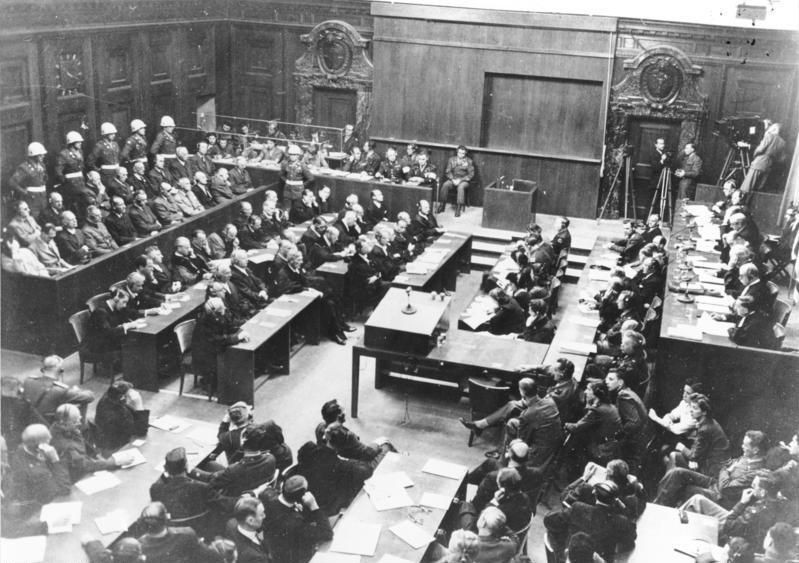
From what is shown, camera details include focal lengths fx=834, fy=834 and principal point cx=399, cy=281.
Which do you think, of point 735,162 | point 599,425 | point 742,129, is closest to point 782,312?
point 599,425

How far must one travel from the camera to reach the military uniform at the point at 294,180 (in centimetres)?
1538

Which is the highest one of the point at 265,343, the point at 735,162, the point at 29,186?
the point at 735,162

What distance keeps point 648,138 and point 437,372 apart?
9789 millimetres

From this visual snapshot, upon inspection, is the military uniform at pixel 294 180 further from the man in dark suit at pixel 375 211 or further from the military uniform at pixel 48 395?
the military uniform at pixel 48 395

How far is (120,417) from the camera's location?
7.17 meters

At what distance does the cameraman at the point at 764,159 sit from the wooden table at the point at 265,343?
27.6 feet

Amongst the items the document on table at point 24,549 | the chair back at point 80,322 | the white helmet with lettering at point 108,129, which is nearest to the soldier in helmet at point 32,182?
the white helmet with lettering at point 108,129

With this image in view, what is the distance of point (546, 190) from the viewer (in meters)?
17.3

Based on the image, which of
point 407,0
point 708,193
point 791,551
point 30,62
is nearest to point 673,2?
point 708,193

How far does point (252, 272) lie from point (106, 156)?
4.69 meters

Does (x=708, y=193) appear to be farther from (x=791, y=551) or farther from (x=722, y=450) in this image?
(x=791, y=551)

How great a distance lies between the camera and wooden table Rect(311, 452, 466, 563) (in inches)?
224

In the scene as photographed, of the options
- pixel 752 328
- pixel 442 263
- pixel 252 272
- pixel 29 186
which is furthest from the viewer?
pixel 29 186

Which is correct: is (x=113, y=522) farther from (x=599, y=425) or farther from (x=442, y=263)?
(x=442, y=263)
